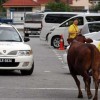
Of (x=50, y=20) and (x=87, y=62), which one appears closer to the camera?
(x=87, y=62)

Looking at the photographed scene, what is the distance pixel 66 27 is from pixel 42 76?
16.9 meters

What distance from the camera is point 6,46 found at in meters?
17.5

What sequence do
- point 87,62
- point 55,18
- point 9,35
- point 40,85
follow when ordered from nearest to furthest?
point 87,62, point 40,85, point 9,35, point 55,18

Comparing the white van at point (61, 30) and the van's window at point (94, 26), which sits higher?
the van's window at point (94, 26)

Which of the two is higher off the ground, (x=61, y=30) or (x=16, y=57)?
(x=16, y=57)

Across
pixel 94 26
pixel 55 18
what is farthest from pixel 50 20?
pixel 94 26

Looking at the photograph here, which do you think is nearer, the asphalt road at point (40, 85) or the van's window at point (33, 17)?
the asphalt road at point (40, 85)

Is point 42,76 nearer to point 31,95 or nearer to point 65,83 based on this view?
point 65,83

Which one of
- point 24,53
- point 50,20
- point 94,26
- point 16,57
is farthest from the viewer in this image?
point 50,20

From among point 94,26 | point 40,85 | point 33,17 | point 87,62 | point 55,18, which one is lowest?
point 33,17

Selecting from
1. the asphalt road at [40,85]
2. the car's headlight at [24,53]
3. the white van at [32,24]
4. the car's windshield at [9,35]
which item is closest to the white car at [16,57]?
the car's headlight at [24,53]

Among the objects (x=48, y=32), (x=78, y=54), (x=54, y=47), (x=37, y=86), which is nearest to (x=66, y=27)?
(x=54, y=47)

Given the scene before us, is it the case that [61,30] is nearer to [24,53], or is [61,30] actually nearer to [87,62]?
[24,53]

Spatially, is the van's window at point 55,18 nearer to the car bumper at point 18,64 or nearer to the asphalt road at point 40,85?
the asphalt road at point 40,85
